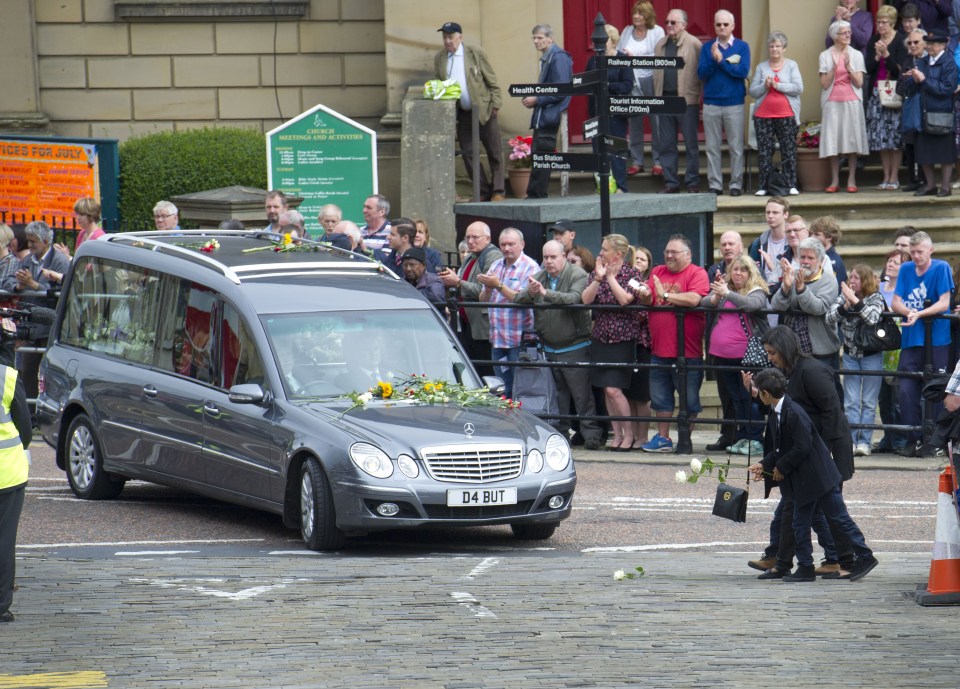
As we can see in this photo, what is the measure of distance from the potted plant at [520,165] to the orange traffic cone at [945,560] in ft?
41.8

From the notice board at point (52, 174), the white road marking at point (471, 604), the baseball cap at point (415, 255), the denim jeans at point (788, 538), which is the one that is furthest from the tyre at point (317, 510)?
the notice board at point (52, 174)

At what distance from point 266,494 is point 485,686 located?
4.55 metres

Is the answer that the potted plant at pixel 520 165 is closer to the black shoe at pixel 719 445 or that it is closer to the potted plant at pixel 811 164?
the potted plant at pixel 811 164

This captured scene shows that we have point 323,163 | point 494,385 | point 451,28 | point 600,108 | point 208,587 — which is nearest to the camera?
point 208,587

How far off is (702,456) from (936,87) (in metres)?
6.15

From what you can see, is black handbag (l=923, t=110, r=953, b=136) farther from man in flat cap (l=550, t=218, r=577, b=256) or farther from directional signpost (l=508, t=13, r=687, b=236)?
man in flat cap (l=550, t=218, r=577, b=256)

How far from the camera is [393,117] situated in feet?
75.4

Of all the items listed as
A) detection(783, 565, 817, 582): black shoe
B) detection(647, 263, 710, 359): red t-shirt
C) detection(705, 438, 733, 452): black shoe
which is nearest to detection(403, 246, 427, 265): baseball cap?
detection(647, 263, 710, 359): red t-shirt

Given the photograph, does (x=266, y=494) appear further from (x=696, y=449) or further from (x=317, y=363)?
(x=696, y=449)

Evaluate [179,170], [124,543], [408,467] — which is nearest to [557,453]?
[408,467]

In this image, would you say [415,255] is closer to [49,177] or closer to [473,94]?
[473,94]

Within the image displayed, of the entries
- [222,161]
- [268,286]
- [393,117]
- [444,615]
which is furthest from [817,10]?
[444,615]

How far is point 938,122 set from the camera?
1902cm

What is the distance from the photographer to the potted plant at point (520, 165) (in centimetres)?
2178
